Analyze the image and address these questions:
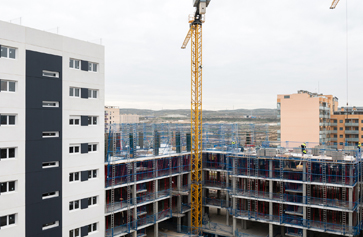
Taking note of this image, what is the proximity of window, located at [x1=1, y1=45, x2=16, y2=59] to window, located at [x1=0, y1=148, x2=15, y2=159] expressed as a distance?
17.5 ft

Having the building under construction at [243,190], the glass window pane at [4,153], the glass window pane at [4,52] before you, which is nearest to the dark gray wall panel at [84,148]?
the building under construction at [243,190]

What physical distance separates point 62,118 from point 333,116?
58.8 metres

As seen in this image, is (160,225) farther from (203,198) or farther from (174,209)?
(203,198)

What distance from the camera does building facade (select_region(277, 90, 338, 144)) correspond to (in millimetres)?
55969

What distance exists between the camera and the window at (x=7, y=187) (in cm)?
1762

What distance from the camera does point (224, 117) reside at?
7019cm

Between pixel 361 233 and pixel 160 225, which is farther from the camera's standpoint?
pixel 160 225

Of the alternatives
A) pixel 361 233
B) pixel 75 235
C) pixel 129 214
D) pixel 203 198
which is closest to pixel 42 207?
pixel 75 235

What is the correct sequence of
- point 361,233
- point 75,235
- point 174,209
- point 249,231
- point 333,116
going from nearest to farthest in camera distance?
point 75,235 → point 361,233 → point 249,231 → point 174,209 → point 333,116

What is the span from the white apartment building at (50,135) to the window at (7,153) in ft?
0.18

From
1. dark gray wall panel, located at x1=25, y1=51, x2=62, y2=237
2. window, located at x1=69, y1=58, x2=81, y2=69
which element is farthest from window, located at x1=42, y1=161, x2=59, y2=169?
window, located at x1=69, y1=58, x2=81, y2=69

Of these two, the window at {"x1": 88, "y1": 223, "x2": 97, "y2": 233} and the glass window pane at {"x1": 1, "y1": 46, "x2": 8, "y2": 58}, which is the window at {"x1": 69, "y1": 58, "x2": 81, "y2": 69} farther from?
the window at {"x1": 88, "y1": 223, "x2": 97, "y2": 233}

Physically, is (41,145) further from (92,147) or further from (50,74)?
Result: (50,74)

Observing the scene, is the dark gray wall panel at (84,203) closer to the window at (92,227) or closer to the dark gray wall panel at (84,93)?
the window at (92,227)
